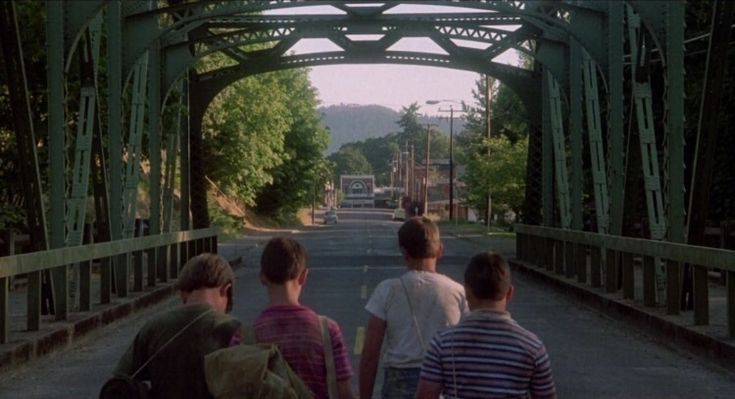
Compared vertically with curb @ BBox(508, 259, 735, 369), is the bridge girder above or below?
above

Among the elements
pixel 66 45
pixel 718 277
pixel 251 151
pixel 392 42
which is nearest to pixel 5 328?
pixel 66 45

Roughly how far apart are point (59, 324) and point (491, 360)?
1086 cm

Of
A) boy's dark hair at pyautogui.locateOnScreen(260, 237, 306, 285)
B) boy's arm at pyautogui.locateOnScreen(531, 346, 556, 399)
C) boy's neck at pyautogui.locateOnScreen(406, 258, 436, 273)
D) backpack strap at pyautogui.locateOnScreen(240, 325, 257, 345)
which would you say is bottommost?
boy's arm at pyautogui.locateOnScreen(531, 346, 556, 399)

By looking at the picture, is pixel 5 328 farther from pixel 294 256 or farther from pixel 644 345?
pixel 294 256

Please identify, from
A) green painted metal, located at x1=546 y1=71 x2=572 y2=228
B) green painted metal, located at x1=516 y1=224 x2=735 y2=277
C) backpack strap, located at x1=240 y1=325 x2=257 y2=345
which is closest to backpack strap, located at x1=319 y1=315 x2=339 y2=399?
backpack strap, located at x1=240 y1=325 x2=257 y2=345

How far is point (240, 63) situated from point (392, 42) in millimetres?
3901

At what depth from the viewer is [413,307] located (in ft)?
17.9

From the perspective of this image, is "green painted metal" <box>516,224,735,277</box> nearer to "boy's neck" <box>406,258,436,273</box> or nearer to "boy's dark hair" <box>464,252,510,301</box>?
"boy's neck" <box>406,258,436,273</box>

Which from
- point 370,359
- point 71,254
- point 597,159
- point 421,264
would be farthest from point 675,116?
point 370,359

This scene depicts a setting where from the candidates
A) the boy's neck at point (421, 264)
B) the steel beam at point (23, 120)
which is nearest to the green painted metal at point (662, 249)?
the steel beam at point (23, 120)

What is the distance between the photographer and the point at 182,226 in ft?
91.1

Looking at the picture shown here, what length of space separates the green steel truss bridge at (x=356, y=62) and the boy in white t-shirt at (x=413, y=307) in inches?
282

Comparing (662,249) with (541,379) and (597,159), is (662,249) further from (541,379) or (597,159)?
(541,379)

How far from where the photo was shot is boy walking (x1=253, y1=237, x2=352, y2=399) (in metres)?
4.77
